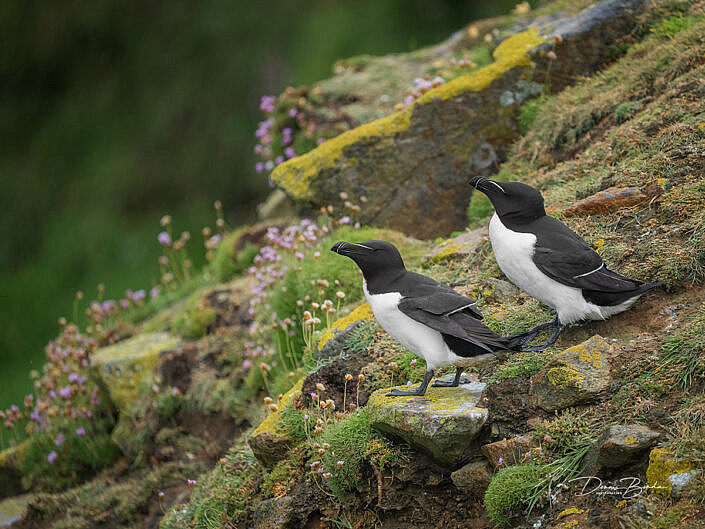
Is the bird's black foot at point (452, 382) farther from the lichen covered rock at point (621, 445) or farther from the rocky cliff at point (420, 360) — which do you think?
the lichen covered rock at point (621, 445)

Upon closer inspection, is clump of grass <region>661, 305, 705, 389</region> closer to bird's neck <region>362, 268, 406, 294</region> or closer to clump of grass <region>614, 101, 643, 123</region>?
bird's neck <region>362, 268, 406, 294</region>

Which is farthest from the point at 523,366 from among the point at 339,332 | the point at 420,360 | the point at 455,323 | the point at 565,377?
the point at 339,332

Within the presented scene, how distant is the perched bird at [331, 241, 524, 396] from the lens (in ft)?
13.7

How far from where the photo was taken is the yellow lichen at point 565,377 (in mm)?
4137

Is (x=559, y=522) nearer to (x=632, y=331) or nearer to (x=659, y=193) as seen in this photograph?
(x=632, y=331)

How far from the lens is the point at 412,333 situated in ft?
14.3

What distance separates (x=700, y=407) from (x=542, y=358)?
1.02 metres

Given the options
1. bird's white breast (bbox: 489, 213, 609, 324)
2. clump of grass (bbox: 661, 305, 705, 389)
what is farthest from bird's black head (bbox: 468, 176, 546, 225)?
clump of grass (bbox: 661, 305, 705, 389)

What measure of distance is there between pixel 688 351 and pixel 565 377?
2.19ft

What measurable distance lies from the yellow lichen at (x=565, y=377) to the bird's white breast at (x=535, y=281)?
0.46 m

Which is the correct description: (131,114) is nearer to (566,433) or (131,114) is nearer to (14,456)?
(14,456)

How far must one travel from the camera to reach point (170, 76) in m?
18.3

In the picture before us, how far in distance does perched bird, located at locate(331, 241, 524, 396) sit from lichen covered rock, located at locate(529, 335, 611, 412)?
0.26m

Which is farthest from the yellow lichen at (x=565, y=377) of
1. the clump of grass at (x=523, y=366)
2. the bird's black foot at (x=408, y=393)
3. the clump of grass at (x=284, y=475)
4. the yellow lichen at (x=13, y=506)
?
the yellow lichen at (x=13, y=506)
